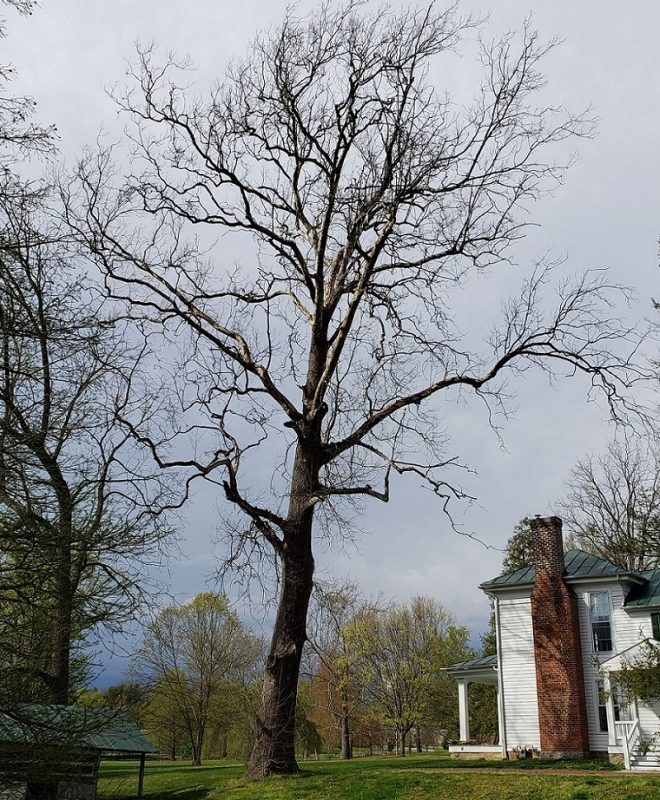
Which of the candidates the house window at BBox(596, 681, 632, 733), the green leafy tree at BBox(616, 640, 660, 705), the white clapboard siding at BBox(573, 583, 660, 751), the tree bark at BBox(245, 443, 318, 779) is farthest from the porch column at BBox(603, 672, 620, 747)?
the tree bark at BBox(245, 443, 318, 779)

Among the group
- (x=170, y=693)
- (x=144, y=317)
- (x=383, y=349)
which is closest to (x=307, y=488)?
(x=383, y=349)

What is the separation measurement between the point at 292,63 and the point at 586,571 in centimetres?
1601

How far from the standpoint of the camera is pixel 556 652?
21359mm

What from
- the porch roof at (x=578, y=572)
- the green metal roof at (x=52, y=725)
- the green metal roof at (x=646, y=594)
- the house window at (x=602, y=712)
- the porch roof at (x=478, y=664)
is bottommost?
the house window at (x=602, y=712)

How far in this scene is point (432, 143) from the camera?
1410cm

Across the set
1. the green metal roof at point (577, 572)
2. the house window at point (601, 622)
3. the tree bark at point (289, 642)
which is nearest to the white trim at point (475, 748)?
the house window at point (601, 622)

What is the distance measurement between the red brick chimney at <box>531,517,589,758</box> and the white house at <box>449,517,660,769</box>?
3 cm

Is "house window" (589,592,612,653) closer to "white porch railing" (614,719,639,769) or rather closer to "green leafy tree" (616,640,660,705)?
"white porch railing" (614,719,639,769)

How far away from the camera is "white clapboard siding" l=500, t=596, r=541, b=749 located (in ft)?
70.6

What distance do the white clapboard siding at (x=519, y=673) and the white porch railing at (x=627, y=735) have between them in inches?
107

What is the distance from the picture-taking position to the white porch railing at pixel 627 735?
17.4 m

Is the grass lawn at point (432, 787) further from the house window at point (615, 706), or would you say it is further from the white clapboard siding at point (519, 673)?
the white clapboard siding at point (519, 673)

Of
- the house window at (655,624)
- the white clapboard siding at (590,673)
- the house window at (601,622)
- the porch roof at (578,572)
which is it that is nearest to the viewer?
the house window at (655,624)

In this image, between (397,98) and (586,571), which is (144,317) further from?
(586,571)
